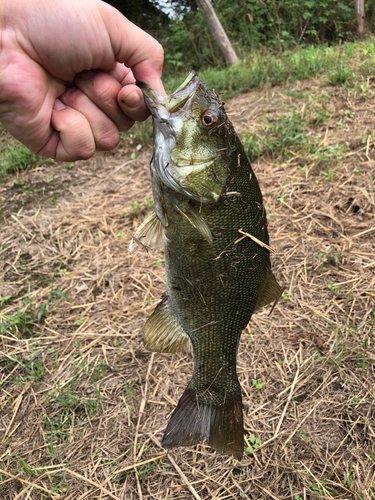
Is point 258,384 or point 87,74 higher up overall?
point 87,74

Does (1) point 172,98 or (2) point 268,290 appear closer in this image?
(1) point 172,98

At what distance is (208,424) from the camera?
1.58 meters

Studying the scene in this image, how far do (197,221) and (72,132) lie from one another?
794mm

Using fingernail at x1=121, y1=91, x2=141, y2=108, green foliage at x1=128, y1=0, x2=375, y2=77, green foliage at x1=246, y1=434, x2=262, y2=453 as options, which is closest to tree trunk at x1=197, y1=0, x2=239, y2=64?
green foliage at x1=128, y1=0, x2=375, y2=77

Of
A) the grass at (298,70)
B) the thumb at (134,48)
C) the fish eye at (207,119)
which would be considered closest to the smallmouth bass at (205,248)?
the fish eye at (207,119)

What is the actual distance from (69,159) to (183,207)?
764 millimetres

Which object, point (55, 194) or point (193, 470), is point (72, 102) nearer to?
point (193, 470)

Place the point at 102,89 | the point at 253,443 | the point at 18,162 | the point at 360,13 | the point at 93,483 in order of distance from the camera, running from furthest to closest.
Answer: the point at 360,13, the point at 18,162, the point at 253,443, the point at 93,483, the point at 102,89

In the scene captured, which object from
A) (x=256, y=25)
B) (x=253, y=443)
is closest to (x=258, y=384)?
(x=253, y=443)

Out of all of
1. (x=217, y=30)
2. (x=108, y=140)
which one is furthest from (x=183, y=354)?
(x=217, y=30)

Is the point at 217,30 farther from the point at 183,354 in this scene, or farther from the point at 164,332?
the point at 164,332

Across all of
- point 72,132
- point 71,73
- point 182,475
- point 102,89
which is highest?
point 71,73

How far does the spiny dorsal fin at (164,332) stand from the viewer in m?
1.64

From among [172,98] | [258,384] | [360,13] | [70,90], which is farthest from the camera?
[360,13]
